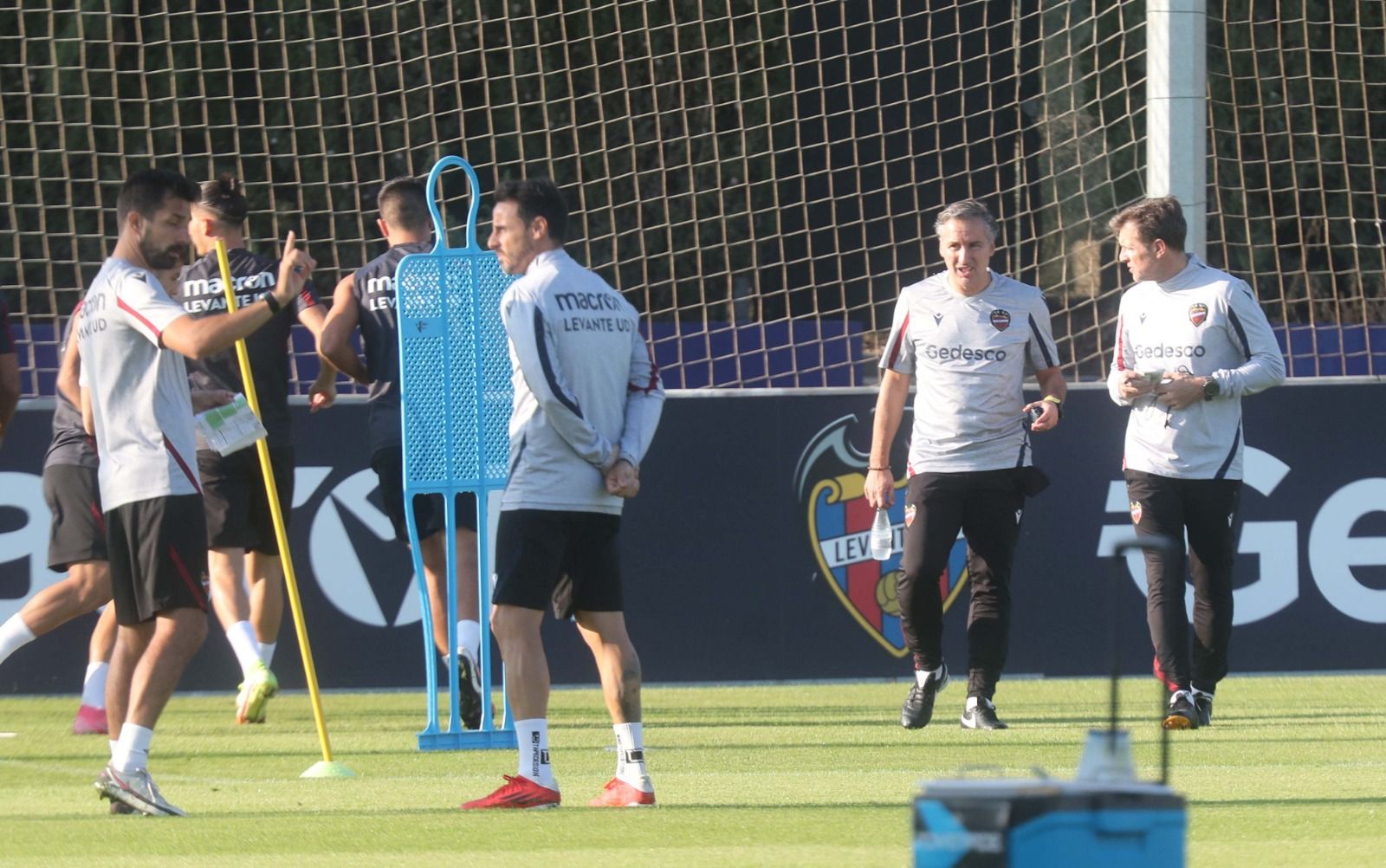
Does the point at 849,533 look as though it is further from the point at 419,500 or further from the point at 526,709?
the point at 526,709

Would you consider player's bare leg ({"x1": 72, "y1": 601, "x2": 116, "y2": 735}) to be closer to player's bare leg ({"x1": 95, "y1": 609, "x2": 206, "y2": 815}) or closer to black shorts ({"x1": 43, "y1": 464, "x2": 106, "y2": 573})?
black shorts ({"x1": 43, "y1": 464, "x2": 106, "y2": 573})

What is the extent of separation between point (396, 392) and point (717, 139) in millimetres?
4968

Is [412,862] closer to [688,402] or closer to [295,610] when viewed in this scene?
[295,610]

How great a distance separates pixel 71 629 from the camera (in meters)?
9.29

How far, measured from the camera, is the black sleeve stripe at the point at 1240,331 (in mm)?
7691

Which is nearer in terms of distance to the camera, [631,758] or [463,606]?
[631,758]

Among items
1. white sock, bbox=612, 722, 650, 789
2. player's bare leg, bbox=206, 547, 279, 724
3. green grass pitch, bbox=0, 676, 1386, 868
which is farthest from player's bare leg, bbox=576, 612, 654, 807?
player's bare leg, bbox=206, 547, 279, 724

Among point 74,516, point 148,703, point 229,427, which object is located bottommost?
point 148,703

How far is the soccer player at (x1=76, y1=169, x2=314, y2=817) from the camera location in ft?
18.5

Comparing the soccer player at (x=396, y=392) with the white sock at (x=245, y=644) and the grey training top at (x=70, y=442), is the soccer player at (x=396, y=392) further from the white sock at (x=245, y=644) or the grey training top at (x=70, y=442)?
the grey training top at (x=70, y=442)

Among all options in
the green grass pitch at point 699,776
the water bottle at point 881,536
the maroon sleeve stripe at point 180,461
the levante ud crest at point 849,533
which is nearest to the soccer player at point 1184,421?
the green grass pitch at point 699,776

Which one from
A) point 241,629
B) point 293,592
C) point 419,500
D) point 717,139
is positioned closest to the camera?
point 293,592

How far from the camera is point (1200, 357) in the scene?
7727mm

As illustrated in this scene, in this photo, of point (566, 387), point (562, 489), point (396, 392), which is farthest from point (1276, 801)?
point (396, 392)
